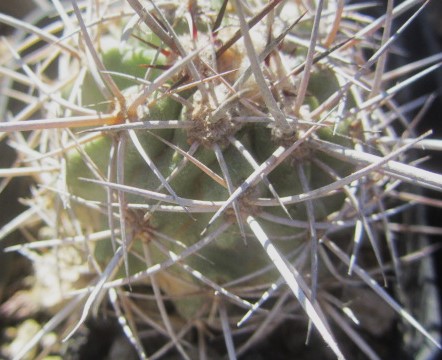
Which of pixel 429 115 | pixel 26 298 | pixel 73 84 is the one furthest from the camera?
pixel 429 115

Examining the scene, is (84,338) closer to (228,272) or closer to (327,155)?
(228,272)

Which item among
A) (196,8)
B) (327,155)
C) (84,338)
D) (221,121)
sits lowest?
(84,338)

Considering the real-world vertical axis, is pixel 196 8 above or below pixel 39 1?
below

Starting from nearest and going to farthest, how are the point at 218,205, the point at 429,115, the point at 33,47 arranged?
the point at 218,205 < the point at 429,115 < the point at 33,47

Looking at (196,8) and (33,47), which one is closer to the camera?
(196,8)

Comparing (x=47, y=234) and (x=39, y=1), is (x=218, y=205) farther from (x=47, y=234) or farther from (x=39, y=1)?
(x=39, y=1)

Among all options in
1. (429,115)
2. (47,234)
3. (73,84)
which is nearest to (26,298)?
(47,234)

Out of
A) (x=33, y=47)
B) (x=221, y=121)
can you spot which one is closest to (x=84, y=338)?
(x=221, y=121)
